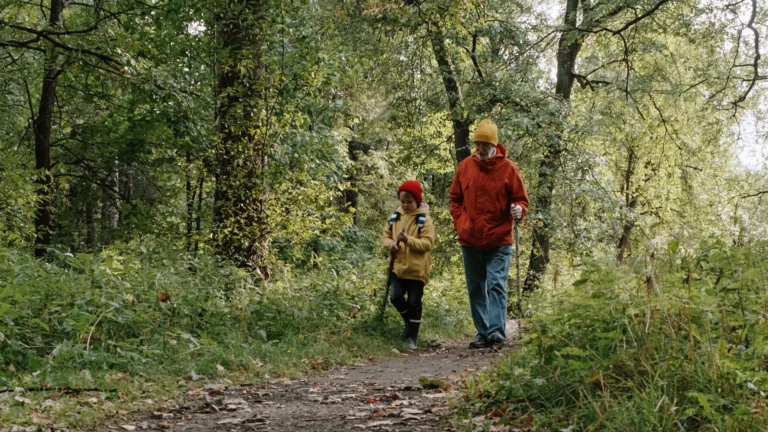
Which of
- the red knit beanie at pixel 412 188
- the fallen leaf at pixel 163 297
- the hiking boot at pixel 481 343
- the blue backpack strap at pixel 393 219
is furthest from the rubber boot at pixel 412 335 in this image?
the fallen leaf at pixel 163 297

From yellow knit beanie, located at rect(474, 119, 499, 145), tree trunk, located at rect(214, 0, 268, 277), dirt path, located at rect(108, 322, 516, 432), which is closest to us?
dirt path, located at rect(108, 322, 516, 432)

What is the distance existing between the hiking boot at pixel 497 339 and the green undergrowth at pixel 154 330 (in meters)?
1.28

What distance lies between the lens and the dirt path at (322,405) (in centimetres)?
414

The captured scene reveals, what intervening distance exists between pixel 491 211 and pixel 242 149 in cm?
350

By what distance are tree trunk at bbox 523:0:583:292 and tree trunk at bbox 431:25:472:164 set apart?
6.51 ft

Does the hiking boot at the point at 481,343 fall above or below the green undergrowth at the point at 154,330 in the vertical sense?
below

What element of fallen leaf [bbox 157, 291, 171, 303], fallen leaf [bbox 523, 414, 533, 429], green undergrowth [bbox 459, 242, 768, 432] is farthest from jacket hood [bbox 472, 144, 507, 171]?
fallen leaf [bbox 523, 414, 533, 429]

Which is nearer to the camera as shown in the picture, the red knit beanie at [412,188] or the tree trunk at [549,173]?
the red knit beanie at [412,188]

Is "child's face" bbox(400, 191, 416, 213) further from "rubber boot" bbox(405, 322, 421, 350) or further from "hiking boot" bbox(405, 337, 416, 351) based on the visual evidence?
"hiking boot" bbox(405, 337, 416, 351)

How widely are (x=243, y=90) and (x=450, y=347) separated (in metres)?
4.39

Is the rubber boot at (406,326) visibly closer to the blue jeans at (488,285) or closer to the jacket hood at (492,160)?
the blue jeans at (488,285)

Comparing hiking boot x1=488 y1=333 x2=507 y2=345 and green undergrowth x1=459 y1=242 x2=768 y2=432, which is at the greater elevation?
green undergrowth x1=459 y1=242 x2=768 y2=432

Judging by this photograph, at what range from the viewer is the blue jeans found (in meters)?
7.59

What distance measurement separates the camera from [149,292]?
6641 mm
